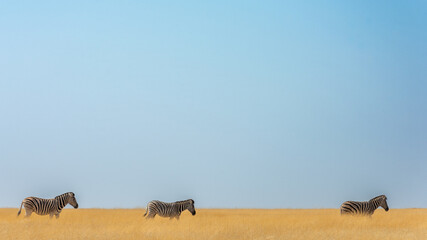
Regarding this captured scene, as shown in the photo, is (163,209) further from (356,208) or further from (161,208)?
(356,208)

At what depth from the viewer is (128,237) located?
16344 millimetres

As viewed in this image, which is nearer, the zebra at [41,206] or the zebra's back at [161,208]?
the zebra at [41,206]

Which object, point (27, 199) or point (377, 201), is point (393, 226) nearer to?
point (377, 201)

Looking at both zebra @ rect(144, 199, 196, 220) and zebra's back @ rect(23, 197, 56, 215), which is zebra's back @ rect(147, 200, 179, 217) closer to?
zebra @ rect(144, 199, 196, 220)

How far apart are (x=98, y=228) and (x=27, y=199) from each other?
7.71 metres

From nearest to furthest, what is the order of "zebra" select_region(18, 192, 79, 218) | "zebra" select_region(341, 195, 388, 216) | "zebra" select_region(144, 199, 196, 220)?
"zebra" select_region(18, 192, 79, 218), "zebra" select_region(144, 199, 196, 220), "zebra" select_region(341, 195, 388, 216)

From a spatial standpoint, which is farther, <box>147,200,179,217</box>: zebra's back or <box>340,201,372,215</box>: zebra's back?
<box>340,201,372,215</box>: zebra's back

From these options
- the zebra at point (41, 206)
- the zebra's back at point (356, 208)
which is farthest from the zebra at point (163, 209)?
the zebra's back at point (356, 208)

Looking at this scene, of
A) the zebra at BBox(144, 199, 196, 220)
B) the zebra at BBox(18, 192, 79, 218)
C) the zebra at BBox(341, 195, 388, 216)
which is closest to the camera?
the zebra at BBox(18, 192, 79, 218)

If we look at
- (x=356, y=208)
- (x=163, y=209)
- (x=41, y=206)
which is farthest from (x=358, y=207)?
(x=41, y=206)

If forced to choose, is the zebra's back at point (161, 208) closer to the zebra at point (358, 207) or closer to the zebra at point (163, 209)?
the zebra at point (163, 209)

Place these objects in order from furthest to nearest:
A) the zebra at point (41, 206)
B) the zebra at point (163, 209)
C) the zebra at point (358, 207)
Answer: the zebra at point (358, 207), the zebra at point (163, 209), the zebra at point (41, 206)

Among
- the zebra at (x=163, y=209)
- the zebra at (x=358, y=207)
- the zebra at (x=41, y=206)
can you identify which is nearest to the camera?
the zebra at (x=41, y=206)

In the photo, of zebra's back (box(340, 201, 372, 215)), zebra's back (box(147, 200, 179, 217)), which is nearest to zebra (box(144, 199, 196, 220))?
zebra's back (box(147, 200, 179, 217))
